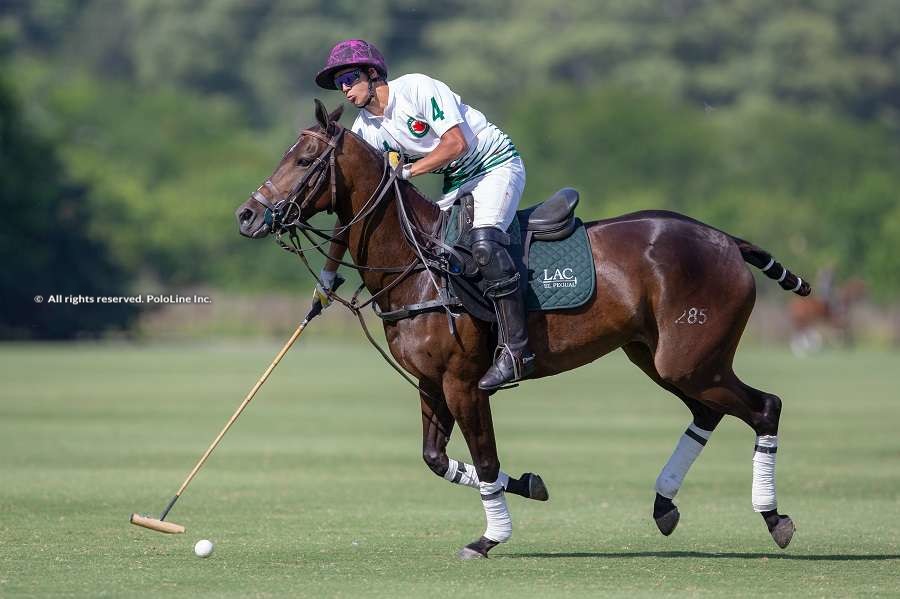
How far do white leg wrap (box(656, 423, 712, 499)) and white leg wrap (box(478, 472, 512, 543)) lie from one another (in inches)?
47.3

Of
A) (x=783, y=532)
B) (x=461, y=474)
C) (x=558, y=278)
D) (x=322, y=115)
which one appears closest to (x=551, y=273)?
(x=558, y=278)

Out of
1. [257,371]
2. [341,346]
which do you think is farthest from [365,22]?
[257,371]

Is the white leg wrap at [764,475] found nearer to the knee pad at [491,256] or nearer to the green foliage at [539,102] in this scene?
the knee pad at [491,256]

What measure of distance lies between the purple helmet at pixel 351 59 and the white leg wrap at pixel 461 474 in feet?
8.24

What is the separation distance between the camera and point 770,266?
37.3ft

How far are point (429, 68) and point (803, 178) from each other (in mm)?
22522

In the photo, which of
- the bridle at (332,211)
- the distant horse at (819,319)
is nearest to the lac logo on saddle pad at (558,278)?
the bridle at (332,211)

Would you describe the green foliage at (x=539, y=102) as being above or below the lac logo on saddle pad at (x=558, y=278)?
above

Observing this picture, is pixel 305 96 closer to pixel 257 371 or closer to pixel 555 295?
A: pixel 257 371

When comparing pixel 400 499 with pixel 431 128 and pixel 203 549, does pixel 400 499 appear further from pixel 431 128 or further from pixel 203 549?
pixel 431 128

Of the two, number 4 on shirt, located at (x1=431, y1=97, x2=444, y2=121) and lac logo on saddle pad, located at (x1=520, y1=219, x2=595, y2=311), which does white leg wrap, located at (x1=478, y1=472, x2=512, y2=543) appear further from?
number 4 on shirt, located at (x1=431, y1=97, x2=444, y2=121)

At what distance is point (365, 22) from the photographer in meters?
99.5

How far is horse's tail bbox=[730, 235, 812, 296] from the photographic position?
11.4 m

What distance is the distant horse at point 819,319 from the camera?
54.2 m
